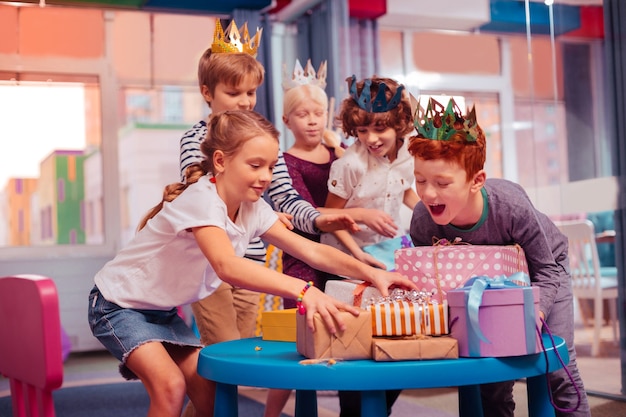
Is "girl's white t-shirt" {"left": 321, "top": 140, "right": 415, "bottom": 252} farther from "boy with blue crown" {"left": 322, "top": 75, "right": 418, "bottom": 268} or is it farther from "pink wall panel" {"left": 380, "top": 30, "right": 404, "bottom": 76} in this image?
"pink wall panel" {"left": 380, "top": 30, "right": 404, "bottom": 76}

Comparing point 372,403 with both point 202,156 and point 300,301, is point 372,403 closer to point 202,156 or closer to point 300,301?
point 300,301

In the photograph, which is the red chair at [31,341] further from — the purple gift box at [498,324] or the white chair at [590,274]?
the white chair at [590,274]


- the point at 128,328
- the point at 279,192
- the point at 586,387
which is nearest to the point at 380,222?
the point at 279,192

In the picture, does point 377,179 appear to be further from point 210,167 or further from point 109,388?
point 109,388

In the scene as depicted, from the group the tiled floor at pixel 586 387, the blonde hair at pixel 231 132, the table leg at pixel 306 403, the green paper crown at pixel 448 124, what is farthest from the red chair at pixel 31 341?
the tiled floor at pixel 586 387

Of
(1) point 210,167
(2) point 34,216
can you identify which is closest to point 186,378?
(1) point 210,167

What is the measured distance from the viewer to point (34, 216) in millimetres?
6555

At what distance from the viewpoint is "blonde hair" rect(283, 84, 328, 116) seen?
9.12ft

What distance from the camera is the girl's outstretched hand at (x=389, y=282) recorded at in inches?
69.2

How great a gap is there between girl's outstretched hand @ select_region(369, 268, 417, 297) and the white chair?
7.71 feet

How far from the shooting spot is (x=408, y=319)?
4.92ft

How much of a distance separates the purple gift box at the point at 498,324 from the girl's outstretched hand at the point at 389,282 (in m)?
0.28

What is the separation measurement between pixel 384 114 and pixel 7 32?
4.87 m

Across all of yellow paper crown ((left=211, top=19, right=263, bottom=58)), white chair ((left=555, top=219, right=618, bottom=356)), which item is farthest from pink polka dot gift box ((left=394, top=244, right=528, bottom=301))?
white chair ((left=555, top=219, right=618, bottom=356))
